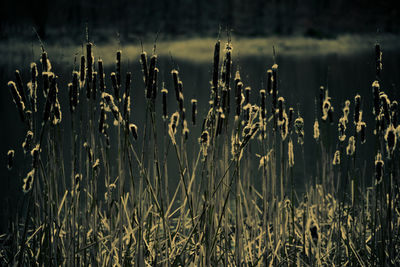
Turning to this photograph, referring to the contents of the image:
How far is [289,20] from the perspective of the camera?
45719 mm

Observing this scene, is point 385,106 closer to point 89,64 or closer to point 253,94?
point 89,64

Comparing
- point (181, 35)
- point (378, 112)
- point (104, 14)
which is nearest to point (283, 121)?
point (378, 112)

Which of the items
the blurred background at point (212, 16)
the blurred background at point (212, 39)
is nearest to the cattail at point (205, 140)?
the blurred background at point (212, 39)

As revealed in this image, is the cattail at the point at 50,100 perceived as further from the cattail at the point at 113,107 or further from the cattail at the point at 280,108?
the cattail at the point at 280,108

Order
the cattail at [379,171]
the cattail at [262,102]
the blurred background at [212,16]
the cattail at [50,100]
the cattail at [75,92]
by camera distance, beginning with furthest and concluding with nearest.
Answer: the blurred background at [212,16], the cattail at [262,102], the cattail at [379,171], the cattail at [75,92], the cattail at [50,100]

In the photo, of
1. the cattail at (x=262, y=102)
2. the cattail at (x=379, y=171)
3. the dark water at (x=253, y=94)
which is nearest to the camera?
the cattail at (x=379, y=171)

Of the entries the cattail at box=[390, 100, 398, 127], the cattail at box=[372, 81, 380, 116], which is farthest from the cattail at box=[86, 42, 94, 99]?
the cattail at box=[390, 100, 398, 127]

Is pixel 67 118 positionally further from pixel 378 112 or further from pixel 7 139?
pixel 378 112

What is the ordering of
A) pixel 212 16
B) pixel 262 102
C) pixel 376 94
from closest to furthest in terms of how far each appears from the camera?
pixel 376 94 < pixel 262 102 < pixel 212 16

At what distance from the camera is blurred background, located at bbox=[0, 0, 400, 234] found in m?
14.7

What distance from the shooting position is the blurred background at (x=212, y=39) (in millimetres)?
14672

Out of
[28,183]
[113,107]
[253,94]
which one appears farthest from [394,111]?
[253,94]

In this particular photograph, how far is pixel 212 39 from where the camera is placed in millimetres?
32375

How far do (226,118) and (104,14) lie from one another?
132 ft
